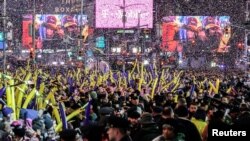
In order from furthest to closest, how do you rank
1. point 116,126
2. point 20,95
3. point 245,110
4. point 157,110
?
point 20,95
point 245,110
point 157,110
point 116,126

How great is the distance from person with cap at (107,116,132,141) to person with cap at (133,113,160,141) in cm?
→ 113

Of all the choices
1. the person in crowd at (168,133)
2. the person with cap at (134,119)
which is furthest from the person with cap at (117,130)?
the person with cap at (134,119)

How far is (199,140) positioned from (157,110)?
261cm

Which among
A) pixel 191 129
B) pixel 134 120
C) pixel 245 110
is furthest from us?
pixel 245 110

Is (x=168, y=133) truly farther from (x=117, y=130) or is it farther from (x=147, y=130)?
(x=147, y=130)

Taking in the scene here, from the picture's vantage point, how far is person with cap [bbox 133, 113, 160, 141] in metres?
8.62

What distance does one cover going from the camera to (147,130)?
8.85m

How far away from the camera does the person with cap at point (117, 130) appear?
7.39m

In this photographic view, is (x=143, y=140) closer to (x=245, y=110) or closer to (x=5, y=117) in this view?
(x=5, y=117)

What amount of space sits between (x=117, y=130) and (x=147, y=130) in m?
1.48

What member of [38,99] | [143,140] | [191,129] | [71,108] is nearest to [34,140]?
[143,140]

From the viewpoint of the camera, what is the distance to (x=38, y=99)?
13.4 meters

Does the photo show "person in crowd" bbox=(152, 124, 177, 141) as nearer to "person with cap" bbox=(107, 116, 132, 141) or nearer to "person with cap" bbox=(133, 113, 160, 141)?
"person with cap" bbox=(107, 116, 132, 141)

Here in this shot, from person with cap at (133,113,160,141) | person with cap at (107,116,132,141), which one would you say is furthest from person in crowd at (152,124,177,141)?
person with cap at (133,113,160,141)
